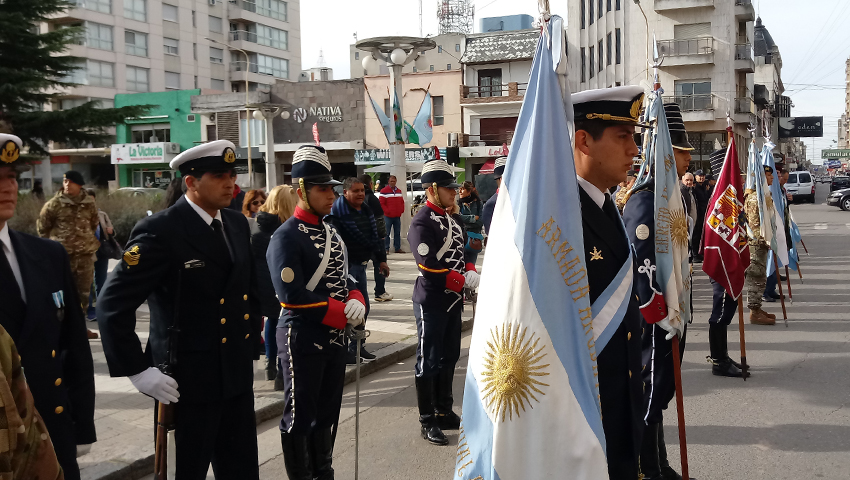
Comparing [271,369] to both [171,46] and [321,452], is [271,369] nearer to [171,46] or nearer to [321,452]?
[321,452]

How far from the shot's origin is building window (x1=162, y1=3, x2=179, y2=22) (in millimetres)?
52906

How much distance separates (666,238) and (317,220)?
2160mm

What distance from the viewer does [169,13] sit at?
5334cm

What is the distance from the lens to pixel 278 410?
6.25m

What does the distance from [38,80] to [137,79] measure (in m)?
35.9

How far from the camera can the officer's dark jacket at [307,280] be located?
13.6ft

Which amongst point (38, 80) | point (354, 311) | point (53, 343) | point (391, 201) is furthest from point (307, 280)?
point (38, 80)

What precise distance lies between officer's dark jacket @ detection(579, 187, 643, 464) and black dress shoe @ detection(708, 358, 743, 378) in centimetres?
492

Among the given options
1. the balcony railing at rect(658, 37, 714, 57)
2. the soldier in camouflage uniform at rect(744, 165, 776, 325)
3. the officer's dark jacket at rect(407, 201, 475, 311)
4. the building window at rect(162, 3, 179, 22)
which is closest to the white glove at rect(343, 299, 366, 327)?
the officer's dark jacket at rect(407, 201, 475, 311)

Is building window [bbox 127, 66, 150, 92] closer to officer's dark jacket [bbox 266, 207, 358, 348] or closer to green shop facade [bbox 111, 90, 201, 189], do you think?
green shop facade [bbox 111, 90, 201, 189]

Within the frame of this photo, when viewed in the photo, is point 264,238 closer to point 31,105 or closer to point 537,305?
point 537,305

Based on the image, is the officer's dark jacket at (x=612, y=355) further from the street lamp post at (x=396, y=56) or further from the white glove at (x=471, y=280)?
the street lamp post at (x=396, y=56)

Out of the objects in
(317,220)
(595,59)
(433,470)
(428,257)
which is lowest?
(433,470)

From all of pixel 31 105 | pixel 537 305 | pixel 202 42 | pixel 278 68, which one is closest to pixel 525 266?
pixel 537 305
